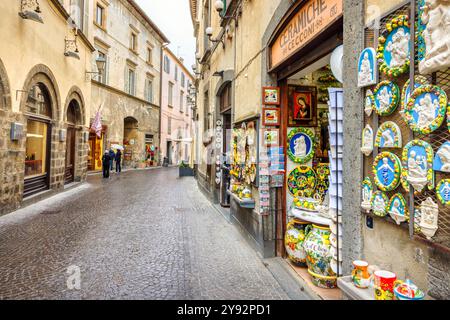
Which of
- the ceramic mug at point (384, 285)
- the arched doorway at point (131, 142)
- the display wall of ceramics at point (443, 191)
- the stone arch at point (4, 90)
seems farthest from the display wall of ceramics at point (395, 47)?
the arched doorway at point (131, 142)

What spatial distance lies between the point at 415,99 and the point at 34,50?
8.93m

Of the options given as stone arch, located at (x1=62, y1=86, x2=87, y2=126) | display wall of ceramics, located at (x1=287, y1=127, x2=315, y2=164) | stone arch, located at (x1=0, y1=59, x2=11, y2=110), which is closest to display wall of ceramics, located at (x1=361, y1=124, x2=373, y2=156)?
display wall of ceramics, located at (x1=287, y1=127, x2=315, y2=164)

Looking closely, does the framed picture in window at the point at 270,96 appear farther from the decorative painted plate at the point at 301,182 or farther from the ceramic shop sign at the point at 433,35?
the ceramic shop sign at the point at 433,35

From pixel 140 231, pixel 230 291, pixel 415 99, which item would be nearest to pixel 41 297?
pixel 230 291

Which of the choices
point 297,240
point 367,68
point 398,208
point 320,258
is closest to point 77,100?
point 297,240

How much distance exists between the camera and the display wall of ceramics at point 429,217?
164 centimetres

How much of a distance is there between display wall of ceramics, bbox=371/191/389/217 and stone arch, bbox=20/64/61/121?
7999 millimetres

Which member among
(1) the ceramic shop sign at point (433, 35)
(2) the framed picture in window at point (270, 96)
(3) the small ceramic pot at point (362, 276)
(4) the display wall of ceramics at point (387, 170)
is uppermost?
(2) the framed picture in window at point (270, 96)

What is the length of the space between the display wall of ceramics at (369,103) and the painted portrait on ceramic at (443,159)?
0.62 m

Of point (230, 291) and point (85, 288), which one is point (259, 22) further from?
point (85, 288)

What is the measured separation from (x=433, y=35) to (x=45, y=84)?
31.9 ft

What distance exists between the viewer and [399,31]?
1.90 meters

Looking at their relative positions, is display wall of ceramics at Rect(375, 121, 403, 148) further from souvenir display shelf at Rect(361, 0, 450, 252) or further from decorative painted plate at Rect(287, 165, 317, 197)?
decorative painted plate at Rect(287, 165, 317, 197)
